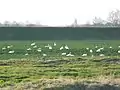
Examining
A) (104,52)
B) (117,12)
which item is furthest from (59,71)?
(117,12)

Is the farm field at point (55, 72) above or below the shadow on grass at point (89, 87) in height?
below

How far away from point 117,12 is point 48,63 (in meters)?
62.7

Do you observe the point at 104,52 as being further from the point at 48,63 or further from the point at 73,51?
the point at 48,63

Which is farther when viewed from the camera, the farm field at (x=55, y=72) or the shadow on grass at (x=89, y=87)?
the farm field at (x=55, y=72)

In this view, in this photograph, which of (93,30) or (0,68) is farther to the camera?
(93,30)

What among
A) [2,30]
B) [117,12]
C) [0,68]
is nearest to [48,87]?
[0,68]

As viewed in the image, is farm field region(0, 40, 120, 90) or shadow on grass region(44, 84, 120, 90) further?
farm field region(0, 40, 120, 90)

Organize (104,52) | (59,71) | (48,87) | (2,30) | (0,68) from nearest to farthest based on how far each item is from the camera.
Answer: (48,87), (59,71), (0,68), (104,52), (2,30)

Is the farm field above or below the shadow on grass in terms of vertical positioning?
below

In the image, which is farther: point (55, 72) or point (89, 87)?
point (55, 72)

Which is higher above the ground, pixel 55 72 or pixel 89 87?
pixel 89 87

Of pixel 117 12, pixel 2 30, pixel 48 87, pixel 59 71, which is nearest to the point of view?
pixel 48 87

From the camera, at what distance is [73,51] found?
3544 centimetres

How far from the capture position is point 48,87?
13727mm
